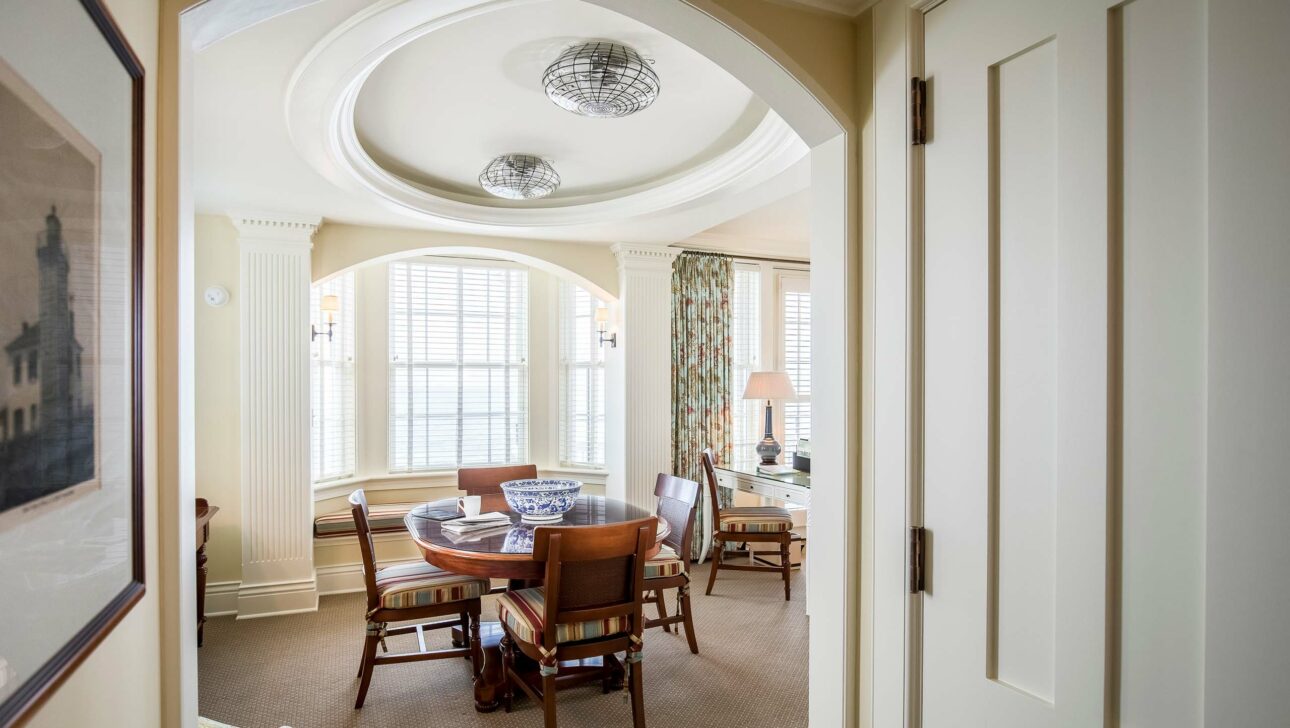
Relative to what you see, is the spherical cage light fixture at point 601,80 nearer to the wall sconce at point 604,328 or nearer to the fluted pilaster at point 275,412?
the fluted pilaster at point 275,412

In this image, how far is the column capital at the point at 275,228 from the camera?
4168 mm

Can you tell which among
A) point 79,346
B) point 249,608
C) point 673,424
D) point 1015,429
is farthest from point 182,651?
point 673,424

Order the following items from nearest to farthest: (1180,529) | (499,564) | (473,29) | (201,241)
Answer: (1180,529) < (473,29) < (499,564) < (201,241)

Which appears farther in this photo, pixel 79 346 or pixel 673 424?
pixel 673 424

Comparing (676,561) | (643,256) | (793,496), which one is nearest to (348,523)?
(676,561)

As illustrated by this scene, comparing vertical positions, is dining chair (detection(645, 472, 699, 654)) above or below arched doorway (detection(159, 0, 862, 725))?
below

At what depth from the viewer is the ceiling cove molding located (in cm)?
207

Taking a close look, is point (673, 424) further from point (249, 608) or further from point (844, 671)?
point (844, 671)

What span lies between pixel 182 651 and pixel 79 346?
2.03ft

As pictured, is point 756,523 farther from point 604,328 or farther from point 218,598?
point 218,598

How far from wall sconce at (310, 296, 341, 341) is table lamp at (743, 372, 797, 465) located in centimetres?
302

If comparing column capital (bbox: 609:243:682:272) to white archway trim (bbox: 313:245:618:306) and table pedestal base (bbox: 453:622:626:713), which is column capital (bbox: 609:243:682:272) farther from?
table pedestal base (bbox: 453:622:626:713)

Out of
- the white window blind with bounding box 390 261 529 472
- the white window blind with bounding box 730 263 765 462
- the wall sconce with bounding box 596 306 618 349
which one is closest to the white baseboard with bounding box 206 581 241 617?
the white window blind with bounding box 390 261 529 472

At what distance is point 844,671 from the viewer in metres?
1.52
